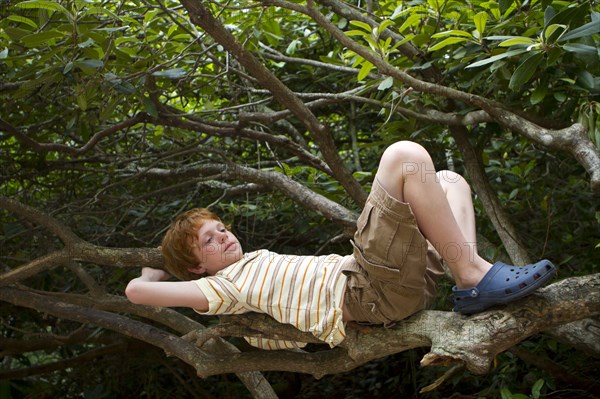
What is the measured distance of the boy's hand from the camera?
290 cm

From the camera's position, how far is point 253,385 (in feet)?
11.0

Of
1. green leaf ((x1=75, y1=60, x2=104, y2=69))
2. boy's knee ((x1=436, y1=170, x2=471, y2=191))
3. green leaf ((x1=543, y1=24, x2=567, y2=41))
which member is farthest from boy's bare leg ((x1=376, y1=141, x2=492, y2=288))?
green leaf ((x1=75, y1=60, x2=104, y2=69))

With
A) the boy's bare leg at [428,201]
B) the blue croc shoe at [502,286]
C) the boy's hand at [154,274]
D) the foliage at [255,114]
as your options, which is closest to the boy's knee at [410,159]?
the boy's bare leg at [428,201]

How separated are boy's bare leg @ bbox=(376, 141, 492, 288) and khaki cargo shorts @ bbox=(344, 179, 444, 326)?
4cm

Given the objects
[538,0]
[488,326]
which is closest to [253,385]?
[488,326]

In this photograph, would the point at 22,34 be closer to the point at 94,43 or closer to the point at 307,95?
the point at 94,43

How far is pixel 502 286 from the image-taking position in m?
2.32

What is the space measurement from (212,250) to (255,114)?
3.11 feet

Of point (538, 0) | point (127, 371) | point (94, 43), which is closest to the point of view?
point (538, 0)

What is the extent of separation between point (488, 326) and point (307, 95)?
1.64m

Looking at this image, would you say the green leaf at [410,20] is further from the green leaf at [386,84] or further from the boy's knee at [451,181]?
the boy's knee at [451,181]

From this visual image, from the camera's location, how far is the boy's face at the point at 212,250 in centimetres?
284

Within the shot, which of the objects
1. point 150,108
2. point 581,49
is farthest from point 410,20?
point 150,108

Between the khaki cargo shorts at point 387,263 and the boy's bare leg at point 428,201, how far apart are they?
0.04 metres
